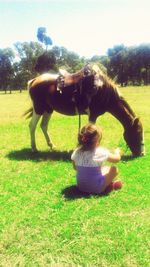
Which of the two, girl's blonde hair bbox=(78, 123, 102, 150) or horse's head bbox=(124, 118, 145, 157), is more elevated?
girl's blonde hair bbox=(78, 123, 102, 150)

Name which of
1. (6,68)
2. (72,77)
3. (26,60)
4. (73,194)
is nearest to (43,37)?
(26,60)

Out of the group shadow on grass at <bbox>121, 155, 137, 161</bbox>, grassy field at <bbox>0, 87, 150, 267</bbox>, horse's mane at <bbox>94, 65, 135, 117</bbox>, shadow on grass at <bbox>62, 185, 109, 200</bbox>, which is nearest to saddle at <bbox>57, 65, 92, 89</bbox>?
horse's mane at <bbox>94, 65, 135, 117</bbox>

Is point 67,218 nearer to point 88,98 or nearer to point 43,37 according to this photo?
point 88,98

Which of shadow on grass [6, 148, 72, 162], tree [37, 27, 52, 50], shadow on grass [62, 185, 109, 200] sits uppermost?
tree [37, 27, 52, 50]

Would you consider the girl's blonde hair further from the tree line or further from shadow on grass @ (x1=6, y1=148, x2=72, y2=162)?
the tree line

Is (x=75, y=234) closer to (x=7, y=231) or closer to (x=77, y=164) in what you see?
(x=7, y=231)

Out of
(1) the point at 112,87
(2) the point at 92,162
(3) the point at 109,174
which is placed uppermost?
(1) the point at 112,87

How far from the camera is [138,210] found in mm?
7176

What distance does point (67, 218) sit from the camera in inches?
271

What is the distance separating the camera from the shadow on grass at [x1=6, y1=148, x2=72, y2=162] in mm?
11901

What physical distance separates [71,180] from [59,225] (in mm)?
2764

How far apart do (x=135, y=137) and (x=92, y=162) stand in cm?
392

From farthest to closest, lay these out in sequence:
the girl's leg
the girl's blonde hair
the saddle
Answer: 1. the saddle
2. the girl's leg
3. the girl's blonde hair

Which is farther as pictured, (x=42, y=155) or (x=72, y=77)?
(x=42, y=155)
